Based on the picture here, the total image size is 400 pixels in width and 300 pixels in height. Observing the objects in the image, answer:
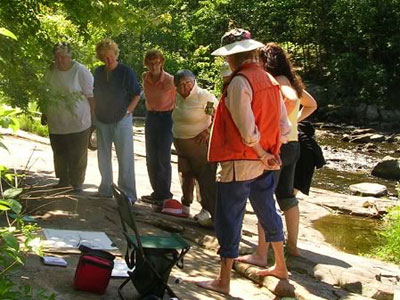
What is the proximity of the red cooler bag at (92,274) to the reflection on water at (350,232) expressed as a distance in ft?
14.5

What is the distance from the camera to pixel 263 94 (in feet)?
13.0

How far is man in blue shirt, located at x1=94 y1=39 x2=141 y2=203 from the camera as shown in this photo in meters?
6.23

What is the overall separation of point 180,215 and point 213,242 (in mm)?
933

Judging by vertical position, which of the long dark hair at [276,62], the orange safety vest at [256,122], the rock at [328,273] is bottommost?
the rock at [328,273]

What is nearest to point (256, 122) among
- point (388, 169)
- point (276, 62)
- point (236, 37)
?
point (236, 37)

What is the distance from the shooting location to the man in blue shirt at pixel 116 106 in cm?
623

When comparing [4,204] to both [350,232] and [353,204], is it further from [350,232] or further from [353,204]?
[353,204]

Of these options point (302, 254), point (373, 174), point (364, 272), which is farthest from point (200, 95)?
point (373, 174)

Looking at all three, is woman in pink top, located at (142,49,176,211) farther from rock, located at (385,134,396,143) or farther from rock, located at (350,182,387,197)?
rock, located at (385,134,396,143)

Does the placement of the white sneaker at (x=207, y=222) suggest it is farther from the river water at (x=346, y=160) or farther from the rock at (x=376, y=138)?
the rock at (x=376, y=138)

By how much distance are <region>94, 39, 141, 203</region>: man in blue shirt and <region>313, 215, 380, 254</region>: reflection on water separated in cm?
288

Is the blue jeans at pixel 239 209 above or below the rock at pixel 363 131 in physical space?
above

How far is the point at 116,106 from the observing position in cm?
625

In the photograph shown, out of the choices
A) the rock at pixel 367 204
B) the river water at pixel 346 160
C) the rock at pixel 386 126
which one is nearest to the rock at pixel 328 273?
the rock at pixel 367 204
